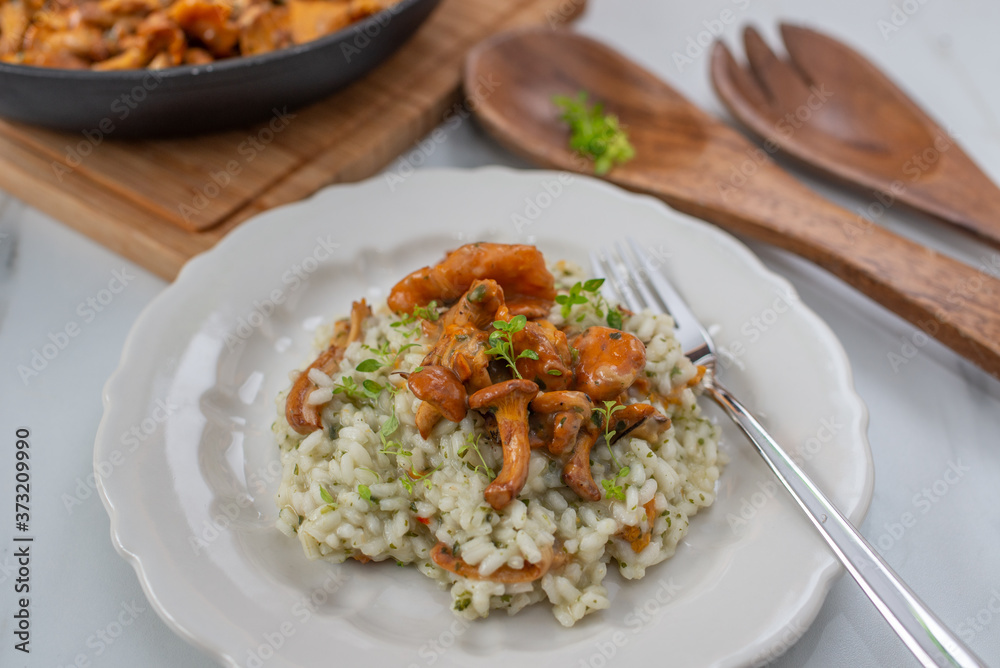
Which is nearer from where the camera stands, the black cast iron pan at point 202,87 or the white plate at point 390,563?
the white plate at point 390,563

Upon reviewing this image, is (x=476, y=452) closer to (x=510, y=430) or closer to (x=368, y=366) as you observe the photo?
(x=510, y=430)

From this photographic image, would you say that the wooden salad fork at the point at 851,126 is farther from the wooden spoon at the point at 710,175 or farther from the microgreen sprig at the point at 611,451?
the microgreen sprig at the point at 611,451

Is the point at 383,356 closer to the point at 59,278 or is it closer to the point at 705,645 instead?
the point at 705,645

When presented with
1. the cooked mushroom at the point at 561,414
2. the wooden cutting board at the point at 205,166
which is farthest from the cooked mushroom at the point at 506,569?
the wooden cutting board at the point at 205,166

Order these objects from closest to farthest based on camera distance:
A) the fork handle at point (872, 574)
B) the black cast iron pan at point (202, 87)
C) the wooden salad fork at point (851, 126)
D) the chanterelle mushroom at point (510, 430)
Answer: the fork handle at point (872, 574) < the chanterelle mushroom at point (510, 430) < the black cast iron pan at point (202, 87) < the wooden salad fork at point (851, 126)

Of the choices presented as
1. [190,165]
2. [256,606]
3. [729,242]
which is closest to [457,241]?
[729,242]

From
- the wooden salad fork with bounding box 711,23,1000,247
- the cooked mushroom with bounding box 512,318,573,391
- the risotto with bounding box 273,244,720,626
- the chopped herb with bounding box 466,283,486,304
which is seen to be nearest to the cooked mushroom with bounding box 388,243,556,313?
the risotto with bounding box 273,244,720,626

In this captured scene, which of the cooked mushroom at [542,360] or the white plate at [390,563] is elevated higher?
the cooked mushroom at [542,360]
